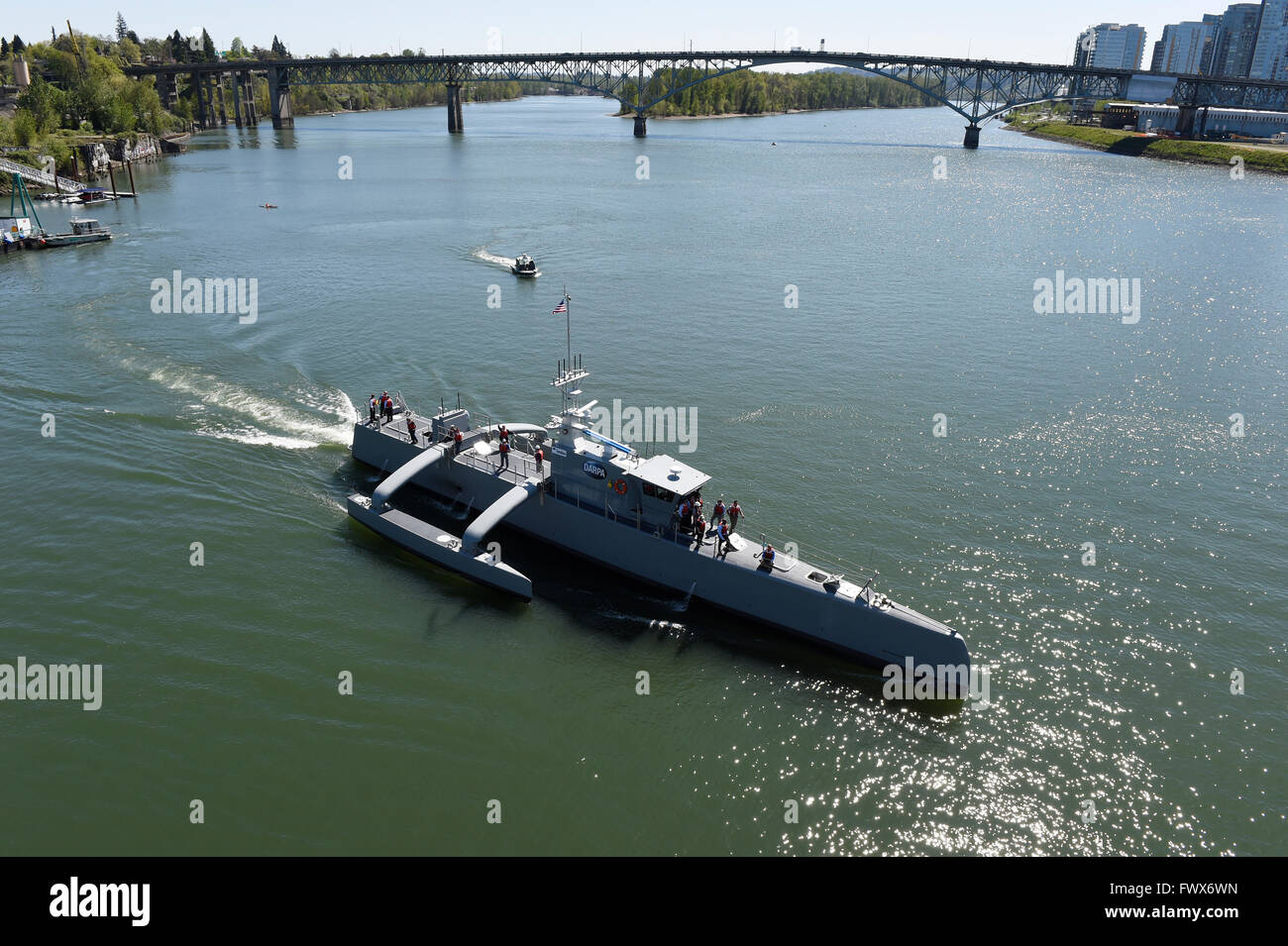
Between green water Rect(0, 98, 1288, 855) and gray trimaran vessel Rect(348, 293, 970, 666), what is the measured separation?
4.21 feet

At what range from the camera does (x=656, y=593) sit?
3384 cm

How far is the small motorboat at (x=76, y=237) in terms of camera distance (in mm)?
91000

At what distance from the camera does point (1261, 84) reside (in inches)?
7495

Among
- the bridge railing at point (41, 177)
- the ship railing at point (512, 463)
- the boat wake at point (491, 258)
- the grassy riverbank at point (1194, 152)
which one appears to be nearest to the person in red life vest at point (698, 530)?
the ship railing at point (512, 463)

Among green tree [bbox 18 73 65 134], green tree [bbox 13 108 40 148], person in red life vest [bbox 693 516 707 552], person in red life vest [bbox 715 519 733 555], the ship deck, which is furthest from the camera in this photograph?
green tree [bbox 18 73 65 134]

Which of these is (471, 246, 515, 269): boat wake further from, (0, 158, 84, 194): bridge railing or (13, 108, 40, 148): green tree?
(13, 108, 40, 148): green tree

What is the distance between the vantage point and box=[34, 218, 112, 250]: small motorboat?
91.0 m

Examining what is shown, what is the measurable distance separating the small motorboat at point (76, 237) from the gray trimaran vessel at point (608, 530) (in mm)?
74985

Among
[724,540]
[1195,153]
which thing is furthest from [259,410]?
[1195,153]

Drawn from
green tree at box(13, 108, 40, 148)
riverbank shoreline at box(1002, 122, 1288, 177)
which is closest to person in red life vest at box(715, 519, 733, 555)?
green tree at box(13, 108, 40, 148)

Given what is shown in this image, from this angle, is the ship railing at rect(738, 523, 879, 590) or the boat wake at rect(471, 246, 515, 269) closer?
the ship railing at rect(738, 523, 879, 590)

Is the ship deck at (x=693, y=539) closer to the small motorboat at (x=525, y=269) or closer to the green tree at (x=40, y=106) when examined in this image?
the small motorboat at (x=525, y=269)

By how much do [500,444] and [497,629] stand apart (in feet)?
34.0

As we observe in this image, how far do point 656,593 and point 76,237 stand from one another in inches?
3636
